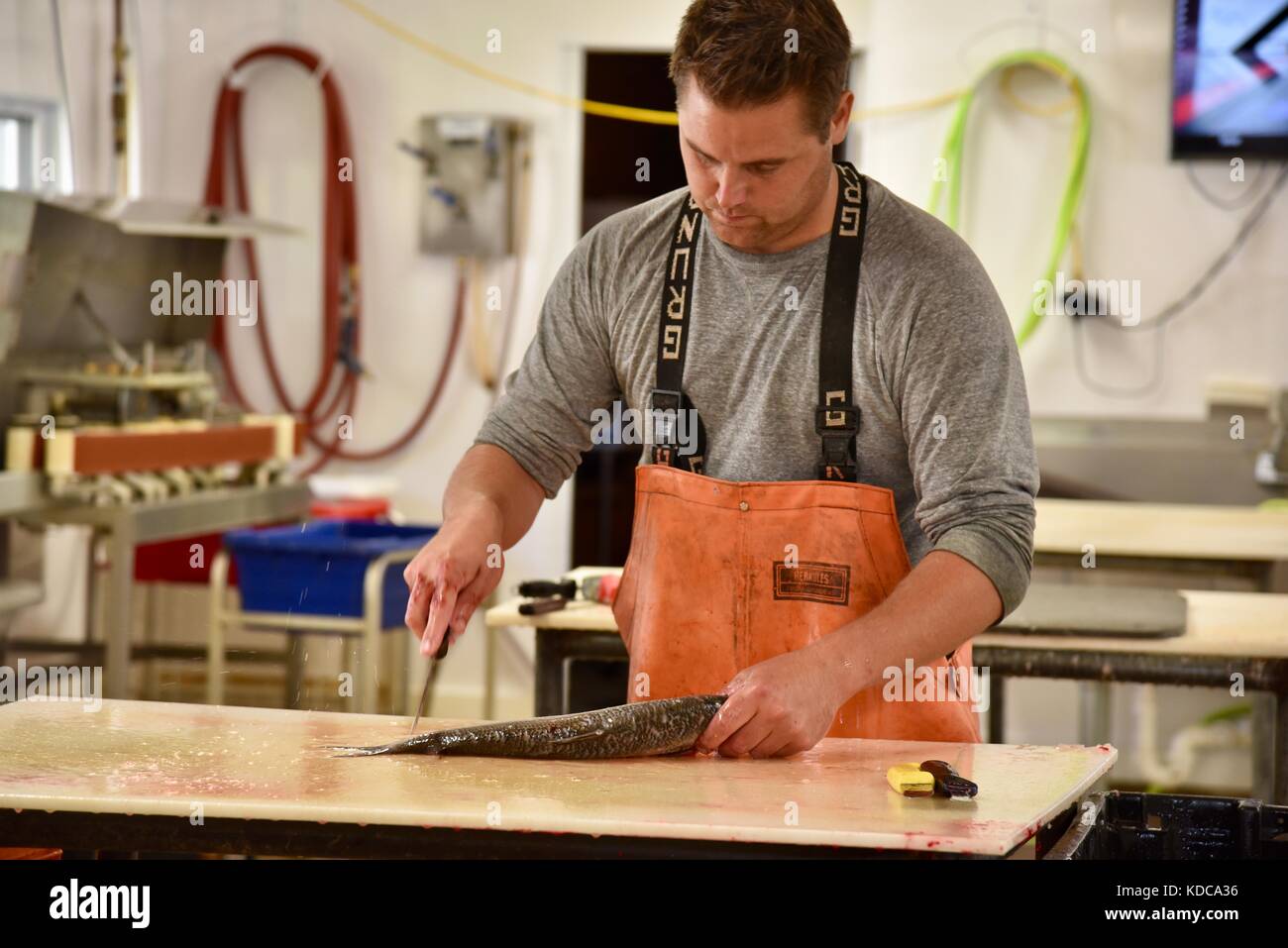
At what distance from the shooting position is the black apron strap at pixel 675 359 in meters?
2.35

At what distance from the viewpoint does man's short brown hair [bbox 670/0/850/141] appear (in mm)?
2071

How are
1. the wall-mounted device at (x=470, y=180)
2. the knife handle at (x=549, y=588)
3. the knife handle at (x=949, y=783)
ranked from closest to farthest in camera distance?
the knife handle at (x=949, y=783) → the knife handle at (x=549, y=588) → the wall-mounted device at (x=470, y=180)

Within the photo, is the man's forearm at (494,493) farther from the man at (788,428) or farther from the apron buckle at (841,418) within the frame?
the apron buckle at (841,418)

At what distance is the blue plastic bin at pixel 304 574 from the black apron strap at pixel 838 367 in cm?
295

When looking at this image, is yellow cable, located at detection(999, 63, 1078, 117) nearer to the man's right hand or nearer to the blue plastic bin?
the blue plastic bin

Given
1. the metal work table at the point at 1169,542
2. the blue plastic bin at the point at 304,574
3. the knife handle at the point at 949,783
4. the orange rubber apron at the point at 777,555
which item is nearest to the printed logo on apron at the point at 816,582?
the orange rubber apron at the point at 777,555

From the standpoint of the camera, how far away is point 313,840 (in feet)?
5.56

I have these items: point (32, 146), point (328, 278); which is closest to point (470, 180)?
point (328, 278)

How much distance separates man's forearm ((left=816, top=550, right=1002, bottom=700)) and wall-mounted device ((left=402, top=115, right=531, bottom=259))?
15.1 ft

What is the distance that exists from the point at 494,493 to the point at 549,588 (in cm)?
109

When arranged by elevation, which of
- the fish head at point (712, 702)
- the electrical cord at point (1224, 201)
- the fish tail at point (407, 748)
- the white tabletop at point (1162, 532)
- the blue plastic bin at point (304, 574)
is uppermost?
the electrical cord at point (1224, 201)

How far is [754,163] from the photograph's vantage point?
7.02 feet
